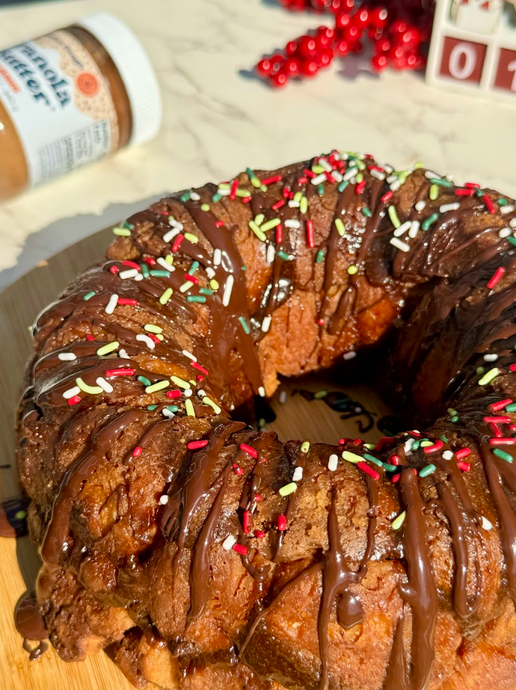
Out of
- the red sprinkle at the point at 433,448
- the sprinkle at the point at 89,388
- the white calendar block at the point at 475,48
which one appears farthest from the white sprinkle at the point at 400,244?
the white calendar block at the point at 475,48

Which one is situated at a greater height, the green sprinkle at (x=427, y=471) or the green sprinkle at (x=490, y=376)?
the green sprinkle at (x=490, y=376)

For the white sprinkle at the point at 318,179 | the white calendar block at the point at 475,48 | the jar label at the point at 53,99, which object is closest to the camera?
the white sprinkle at the point at 318,179

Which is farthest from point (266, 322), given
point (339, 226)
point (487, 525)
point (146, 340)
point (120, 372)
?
point (487, 525)

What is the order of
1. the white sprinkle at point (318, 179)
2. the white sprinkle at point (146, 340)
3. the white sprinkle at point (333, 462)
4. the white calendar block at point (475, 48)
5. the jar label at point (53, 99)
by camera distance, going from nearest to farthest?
the white sprinkle at point (333, 462), the white sprinkle at point (146, 340), the white sprinkle at point (318, 179), the jar label at point (53, 99), the white calendar block at point (475, 48)

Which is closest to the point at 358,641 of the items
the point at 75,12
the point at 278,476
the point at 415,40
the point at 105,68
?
the point at 278,476

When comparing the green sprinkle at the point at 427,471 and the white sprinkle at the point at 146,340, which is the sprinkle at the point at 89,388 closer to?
the white sprinkle at the point at 146,340

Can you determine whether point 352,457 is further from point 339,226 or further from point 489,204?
point 489,204
